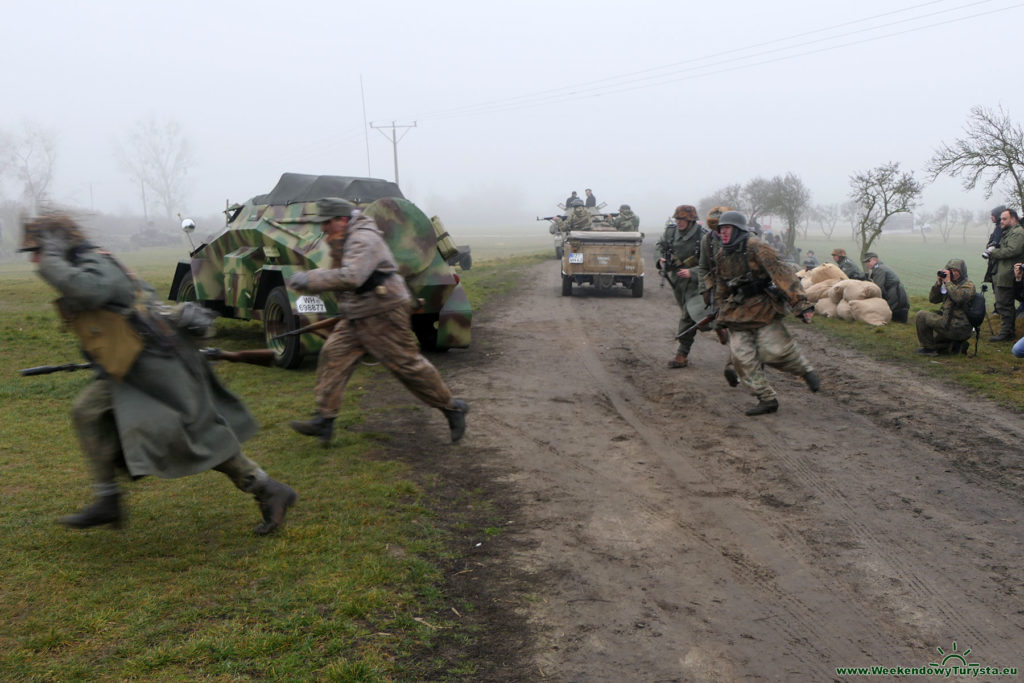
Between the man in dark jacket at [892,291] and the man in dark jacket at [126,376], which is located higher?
the man in dark jacket at [126,376]

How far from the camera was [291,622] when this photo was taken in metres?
3.80

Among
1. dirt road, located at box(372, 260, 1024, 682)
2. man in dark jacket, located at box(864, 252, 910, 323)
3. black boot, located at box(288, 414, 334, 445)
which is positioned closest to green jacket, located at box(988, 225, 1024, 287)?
man in dark jacket, located at box(864, 252, 910, 323)

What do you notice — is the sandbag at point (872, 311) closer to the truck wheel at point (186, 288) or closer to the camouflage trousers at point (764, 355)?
the camouflage trousers at point (764, 355)

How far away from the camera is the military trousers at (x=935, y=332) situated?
33.6ft

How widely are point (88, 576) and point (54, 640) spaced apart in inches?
27.8

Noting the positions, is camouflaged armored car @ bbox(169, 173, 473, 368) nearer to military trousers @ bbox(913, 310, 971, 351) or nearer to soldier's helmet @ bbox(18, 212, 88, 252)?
soldier's helmet @ bbox(18, 212, 88, 252)

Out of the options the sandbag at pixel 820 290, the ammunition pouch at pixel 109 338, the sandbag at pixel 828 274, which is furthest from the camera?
the sandbag at pixel 828 274

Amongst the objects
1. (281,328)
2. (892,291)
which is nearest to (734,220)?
(281,328)

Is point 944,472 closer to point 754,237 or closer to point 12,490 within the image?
point 754,237

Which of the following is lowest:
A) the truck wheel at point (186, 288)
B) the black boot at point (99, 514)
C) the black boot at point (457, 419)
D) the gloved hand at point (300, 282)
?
the black boot at point (457, 419)

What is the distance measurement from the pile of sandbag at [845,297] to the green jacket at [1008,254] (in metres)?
2.06

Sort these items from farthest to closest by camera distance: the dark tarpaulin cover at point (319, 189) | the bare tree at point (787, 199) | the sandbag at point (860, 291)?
the bare tree at point (787, 199) → the sandbag at point (860, 291) → the dark tarpaulin cover at point (319, 189)

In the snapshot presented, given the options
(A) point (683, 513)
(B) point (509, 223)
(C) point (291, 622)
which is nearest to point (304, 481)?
(C) point (291, 622)

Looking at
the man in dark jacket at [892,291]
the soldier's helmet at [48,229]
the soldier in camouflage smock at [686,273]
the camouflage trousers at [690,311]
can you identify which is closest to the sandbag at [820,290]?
the man in dark jacket at [892,291]
